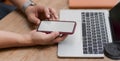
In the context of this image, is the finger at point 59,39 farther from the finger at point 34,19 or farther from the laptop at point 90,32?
the finger at point 34,19

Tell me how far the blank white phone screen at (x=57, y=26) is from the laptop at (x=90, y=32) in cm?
5

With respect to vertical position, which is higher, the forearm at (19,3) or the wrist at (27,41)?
the forearm at (19,3)

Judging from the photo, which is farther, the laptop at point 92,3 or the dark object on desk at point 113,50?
the laptop at point 92,3

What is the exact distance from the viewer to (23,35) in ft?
3.15

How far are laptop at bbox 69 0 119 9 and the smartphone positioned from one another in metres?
0.20

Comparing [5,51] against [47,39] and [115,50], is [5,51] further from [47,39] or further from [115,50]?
[115,50]

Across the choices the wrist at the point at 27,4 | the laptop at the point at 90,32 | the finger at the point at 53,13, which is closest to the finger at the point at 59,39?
the laptop at the point at 90,32

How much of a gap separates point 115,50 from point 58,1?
0.45 m

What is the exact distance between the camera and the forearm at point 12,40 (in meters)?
0.93

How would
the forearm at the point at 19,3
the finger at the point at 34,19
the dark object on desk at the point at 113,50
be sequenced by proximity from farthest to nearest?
the forearm at the point at 19,3
the finger at the point at 34,19
the dark object on desk at the point at 113,50

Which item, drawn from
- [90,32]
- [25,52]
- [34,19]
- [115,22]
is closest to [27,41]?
[25,52]

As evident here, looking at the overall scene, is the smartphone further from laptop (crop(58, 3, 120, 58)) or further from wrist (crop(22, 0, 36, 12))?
wrist (crop(22, 0, 36, 12))

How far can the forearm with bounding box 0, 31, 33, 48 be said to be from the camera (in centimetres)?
93

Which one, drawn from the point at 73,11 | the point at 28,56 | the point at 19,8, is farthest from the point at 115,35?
the point at 19,8
